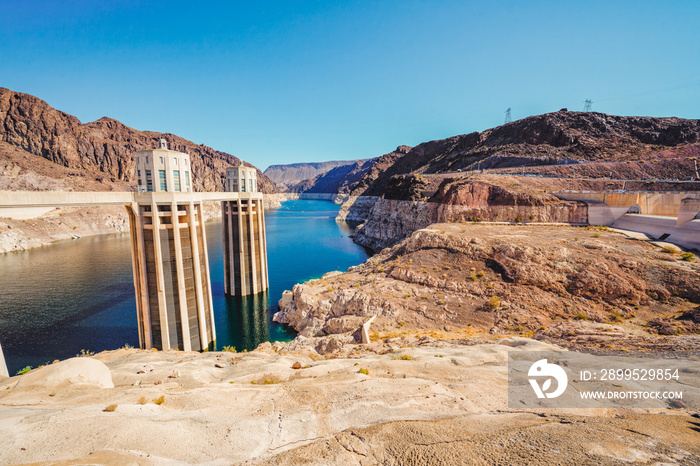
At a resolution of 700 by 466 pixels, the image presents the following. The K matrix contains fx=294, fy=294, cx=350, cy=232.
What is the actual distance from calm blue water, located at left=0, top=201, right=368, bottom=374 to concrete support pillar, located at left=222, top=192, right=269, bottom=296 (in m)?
1.66

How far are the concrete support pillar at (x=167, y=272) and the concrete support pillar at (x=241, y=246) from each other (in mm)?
12547

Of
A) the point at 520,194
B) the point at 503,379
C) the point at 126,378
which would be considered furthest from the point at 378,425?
the point at 520,194

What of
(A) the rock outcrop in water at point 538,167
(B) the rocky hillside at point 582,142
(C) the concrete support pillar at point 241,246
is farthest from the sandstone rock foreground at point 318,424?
(B) the rocky hillside at point 582,142

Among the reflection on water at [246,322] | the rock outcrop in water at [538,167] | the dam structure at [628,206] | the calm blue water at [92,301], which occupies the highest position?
the rock outcrop in water at [538,167]

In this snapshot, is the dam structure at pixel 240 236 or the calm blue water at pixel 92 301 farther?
the dam structure at pixel 240 236

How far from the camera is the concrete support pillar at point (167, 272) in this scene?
842 inches

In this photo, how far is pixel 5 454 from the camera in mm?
5402

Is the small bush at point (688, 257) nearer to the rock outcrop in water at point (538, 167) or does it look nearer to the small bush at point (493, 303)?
the rock outcrop in water at point (538, 167)

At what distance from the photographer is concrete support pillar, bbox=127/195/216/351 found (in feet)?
70.1

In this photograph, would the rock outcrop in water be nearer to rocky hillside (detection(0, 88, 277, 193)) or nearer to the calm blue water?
the calm blue water

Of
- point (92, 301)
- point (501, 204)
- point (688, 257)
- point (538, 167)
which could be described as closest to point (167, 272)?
point (92, 301)

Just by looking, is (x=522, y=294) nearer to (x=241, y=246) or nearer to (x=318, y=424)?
(x=318, y=424)

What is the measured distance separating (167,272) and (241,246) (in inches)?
582

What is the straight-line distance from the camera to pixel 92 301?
33.4 metres
